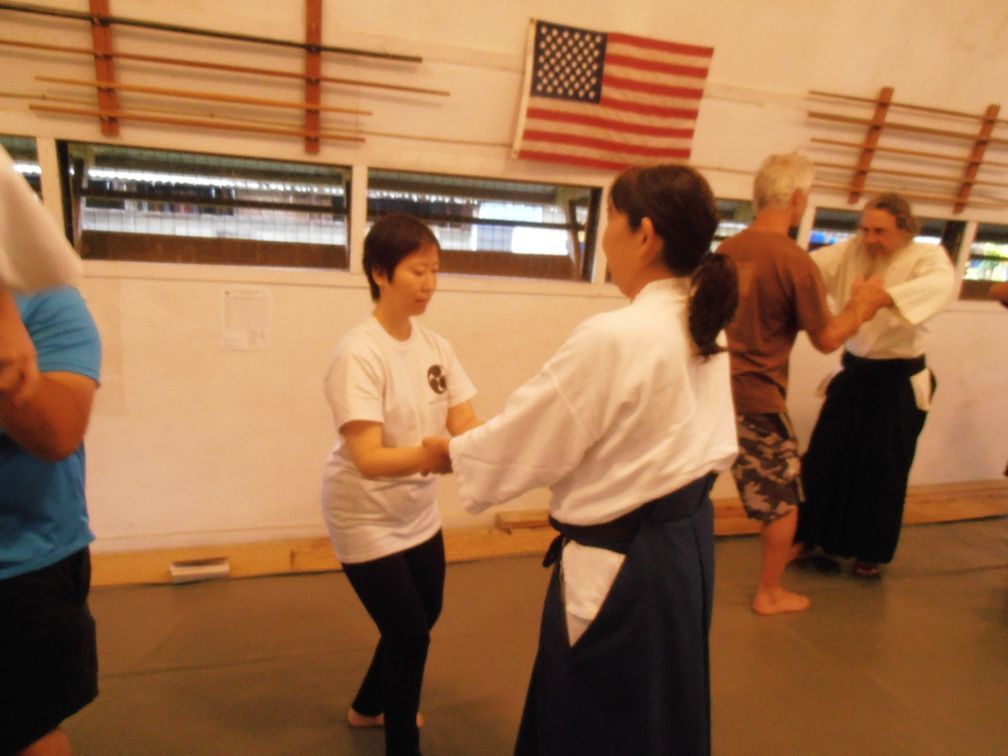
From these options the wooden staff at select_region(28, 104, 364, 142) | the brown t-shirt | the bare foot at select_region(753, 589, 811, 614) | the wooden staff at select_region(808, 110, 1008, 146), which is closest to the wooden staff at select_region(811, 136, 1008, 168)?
the wooden staff at select_region(808, 110, 1008, 146)

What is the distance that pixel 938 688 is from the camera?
2201 millimetres

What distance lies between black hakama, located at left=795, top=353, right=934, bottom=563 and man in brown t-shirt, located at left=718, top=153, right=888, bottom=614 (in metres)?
0.56

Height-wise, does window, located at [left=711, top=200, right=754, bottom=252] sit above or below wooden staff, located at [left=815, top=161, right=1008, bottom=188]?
below

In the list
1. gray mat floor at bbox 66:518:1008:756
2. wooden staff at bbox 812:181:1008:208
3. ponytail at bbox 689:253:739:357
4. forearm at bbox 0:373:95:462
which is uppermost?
wooden staff at bbox 812:181:1008:208

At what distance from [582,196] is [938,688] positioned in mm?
2578

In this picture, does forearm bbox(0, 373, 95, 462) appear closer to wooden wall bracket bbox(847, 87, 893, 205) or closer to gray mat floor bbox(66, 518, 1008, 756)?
gray mat floor bbox(66, 518, 1008, 756)

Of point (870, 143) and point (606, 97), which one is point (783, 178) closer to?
point (606, 97)

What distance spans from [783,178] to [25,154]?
2.91 meters

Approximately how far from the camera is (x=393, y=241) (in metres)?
1.44

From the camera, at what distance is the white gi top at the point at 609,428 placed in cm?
99

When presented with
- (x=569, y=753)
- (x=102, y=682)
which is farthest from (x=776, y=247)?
(x=102, y=682)

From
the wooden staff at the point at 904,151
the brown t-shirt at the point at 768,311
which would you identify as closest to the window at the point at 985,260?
the wooden staff at the point at 904,151

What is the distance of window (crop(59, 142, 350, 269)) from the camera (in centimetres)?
259

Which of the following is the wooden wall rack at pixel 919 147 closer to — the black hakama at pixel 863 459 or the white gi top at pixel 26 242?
the black hakama at pixel 863 459
